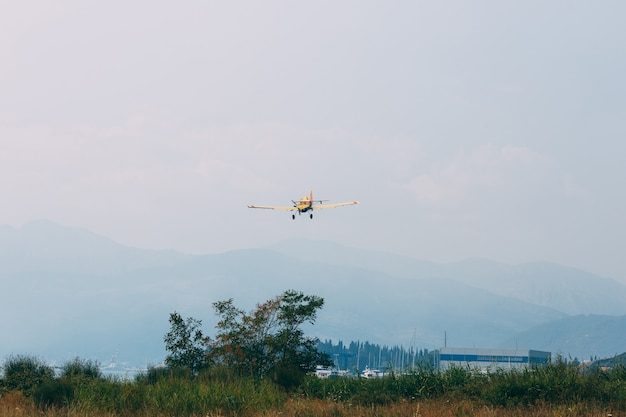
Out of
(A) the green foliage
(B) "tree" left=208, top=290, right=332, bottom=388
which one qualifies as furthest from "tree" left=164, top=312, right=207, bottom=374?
(A) the green foliage

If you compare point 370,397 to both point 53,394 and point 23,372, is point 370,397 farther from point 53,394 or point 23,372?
point 23,372

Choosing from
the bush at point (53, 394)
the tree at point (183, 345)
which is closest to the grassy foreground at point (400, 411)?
the bush at point (53, 394)

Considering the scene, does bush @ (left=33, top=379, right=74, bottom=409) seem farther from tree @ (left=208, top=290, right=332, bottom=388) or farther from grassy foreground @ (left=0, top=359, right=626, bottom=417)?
tree @ (left=208, top=290, right=332, bottom=388)

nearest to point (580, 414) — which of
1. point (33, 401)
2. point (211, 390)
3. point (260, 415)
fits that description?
point (260, 415)

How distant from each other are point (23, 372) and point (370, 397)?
24895 mm

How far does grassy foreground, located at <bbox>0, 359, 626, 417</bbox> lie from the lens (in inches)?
1054

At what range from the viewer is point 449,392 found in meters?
31.5

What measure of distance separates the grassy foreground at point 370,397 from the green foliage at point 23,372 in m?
13.0

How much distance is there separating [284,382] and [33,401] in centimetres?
1060

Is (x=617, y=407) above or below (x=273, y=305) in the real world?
below

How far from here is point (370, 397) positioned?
31.3 metres

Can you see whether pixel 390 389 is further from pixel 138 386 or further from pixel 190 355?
pixel 190 355

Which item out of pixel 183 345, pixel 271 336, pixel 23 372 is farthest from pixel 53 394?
pixel 271 336

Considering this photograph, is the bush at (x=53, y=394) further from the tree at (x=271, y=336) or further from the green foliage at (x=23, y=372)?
the tree at (x=271, y=336)
